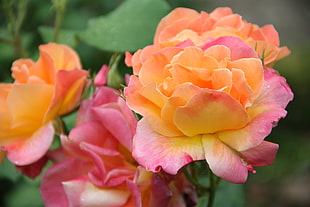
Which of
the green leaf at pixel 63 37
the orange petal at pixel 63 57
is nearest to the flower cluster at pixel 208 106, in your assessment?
the orange petal at pixel 63 57

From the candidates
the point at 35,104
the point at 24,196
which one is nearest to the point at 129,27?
the point at 35,104

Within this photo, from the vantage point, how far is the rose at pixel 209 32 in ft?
2.19

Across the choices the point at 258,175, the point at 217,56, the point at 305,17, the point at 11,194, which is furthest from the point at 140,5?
the point at 305,17

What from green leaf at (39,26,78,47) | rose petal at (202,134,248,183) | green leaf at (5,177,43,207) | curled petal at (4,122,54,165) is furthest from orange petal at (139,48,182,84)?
green leaf at (5,177,43,207)

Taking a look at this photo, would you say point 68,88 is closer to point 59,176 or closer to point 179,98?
Answer: point 59,176

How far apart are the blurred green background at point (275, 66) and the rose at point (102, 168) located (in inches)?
9.1

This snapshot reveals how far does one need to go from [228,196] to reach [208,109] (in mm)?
546

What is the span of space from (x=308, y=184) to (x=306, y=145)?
247 millimetres

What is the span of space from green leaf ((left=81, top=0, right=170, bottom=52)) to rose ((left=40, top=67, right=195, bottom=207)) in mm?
193

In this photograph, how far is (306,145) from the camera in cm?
291

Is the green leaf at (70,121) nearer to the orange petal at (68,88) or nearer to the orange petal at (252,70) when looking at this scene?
the orange petal at (68,88)

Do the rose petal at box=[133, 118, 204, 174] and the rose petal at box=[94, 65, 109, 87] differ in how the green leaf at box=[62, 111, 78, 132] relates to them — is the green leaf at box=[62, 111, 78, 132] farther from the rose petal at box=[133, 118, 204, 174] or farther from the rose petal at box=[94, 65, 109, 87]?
the rose petal at box=[133, 118, 204, 174]

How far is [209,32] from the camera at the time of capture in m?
0.68

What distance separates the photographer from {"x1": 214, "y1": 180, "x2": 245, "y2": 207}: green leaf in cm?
106
